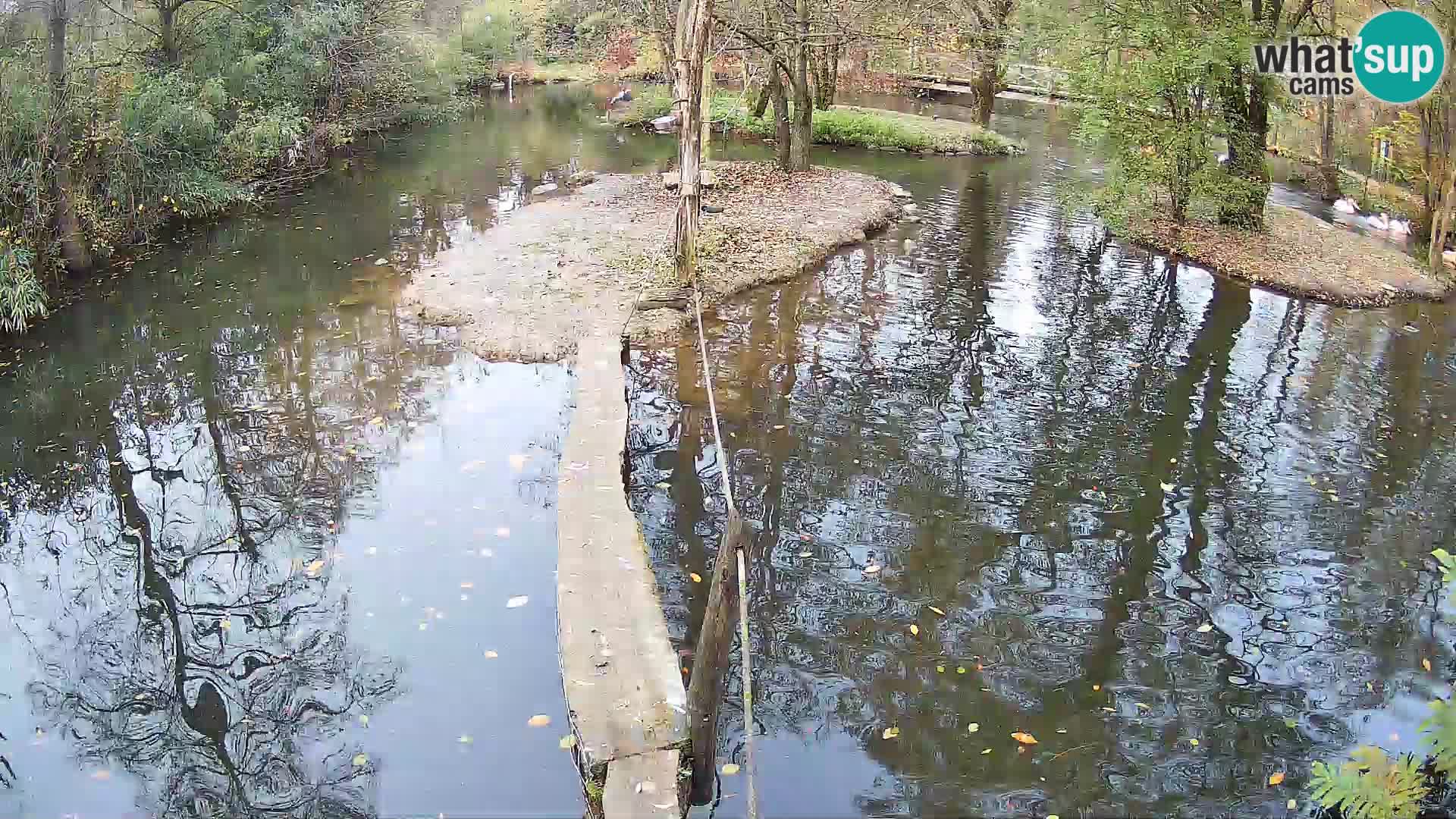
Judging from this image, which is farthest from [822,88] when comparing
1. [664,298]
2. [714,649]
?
[714,649]

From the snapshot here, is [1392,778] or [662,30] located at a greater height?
[662,30]

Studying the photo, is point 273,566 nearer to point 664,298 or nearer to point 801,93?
point 664,298

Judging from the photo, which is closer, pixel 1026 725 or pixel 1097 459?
pixel 1026 725

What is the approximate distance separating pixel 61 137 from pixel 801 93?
484 inches

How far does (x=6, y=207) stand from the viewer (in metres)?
11.6

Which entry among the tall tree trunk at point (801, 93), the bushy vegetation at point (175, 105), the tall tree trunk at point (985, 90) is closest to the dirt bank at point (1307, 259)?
the tall tree trunk at point (801, 93)

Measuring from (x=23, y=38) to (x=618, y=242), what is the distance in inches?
308

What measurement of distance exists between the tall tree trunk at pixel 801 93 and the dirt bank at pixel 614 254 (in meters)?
0.67

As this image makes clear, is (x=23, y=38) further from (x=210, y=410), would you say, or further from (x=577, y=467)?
(x=577, y=467)

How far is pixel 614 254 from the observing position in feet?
45.4

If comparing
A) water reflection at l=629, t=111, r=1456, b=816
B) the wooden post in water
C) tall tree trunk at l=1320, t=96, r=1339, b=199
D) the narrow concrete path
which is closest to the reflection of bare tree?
the narrow concrete path

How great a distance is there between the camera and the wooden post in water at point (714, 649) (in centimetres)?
438

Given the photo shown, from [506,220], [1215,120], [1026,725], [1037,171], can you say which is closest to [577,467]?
[1026,725]

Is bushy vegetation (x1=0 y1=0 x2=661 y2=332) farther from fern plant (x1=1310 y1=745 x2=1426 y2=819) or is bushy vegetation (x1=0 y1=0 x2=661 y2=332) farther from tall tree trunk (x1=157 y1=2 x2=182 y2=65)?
fern plant (x1=1310 y1=745 x2=1426 y2=819)
